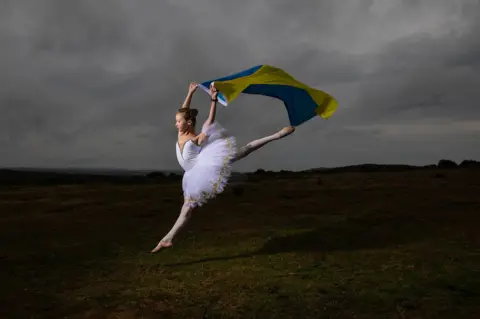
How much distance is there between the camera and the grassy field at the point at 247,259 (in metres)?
4.30

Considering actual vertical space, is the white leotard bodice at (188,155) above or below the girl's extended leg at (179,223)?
above

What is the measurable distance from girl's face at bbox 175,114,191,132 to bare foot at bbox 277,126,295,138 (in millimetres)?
1324

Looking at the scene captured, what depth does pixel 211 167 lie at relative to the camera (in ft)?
19.3

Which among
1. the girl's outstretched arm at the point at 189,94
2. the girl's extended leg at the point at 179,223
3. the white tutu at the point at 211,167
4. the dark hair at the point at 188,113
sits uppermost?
the girl's outstretched arm at the point at 189,94

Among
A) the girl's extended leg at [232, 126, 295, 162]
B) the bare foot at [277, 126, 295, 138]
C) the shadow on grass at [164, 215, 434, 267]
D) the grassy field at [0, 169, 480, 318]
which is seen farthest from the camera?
the shadow on grass at [164, 215, 434, 267]

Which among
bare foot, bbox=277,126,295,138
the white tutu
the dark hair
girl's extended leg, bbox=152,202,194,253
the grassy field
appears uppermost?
the dark hair

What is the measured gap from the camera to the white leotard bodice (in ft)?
19.4

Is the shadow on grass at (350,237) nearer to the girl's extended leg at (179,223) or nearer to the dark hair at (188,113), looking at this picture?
the girl's extended leg at (179,223)

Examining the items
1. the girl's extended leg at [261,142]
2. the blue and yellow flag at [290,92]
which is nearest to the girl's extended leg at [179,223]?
the girl's extended leg at [261,142]

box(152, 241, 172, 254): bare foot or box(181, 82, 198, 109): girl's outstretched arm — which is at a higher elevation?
box(181, 82, 198, 109): girl's outstretched arm

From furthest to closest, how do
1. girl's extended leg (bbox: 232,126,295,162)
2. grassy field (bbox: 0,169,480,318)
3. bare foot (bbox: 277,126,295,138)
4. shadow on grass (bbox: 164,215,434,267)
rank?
1. shadow on grass (bbox: 164,215,434,267)
2. bare foot (bbox: 277,126,295,138)
3. girl's extended leg (bbox: 232,126,295,162)
4. grassy field (bbox: 0,169,480,318)

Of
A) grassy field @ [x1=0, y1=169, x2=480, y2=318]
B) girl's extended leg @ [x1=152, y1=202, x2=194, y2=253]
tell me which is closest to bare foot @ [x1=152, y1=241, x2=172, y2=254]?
girl's extended leg @ [x1=152, y1=202, x2=194, y2=253]

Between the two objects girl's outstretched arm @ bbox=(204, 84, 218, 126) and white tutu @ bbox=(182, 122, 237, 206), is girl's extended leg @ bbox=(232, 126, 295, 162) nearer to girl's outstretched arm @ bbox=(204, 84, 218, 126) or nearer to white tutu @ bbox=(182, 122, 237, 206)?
→ white tutu @ bbox=(182, 122, 237, 206)

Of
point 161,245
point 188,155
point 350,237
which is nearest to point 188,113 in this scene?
point 188,155
